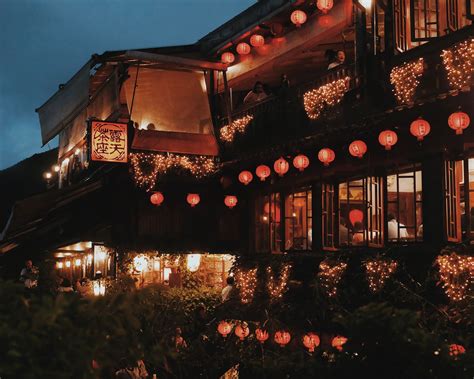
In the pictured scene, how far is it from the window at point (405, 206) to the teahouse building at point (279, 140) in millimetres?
34

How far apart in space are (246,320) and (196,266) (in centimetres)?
671

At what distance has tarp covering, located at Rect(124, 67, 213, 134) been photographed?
22172 mm

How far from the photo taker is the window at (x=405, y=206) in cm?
1431

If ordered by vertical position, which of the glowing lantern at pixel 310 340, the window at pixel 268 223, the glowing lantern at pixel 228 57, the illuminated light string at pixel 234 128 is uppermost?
the glowing lantern at pixel 228 57

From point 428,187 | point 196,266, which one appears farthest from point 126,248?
point 428,187

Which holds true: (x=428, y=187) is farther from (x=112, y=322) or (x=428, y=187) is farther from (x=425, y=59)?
(x=112, y=322)

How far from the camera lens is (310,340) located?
47.9 feet

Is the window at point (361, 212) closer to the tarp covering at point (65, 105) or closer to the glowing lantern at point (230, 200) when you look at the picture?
the glowing lantern at point (230, 200)

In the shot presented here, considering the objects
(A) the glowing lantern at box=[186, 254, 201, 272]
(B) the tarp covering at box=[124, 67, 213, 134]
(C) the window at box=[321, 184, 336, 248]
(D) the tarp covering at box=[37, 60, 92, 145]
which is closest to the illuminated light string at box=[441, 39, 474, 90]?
(C) the window at box=[321, 184, 336, 248]

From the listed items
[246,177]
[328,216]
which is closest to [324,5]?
[246,177]

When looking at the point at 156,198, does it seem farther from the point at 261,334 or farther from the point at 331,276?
the point at 261,334

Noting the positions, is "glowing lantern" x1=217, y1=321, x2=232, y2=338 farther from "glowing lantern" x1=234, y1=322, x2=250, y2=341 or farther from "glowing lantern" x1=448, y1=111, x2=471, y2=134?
"glowing lantern" x1=448, y1=111, x2=471, y2=134

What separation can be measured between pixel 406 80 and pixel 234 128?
7589 mm

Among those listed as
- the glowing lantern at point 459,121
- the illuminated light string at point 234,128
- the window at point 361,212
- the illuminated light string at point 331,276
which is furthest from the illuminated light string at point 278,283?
the glowing lantern at point 459,121
